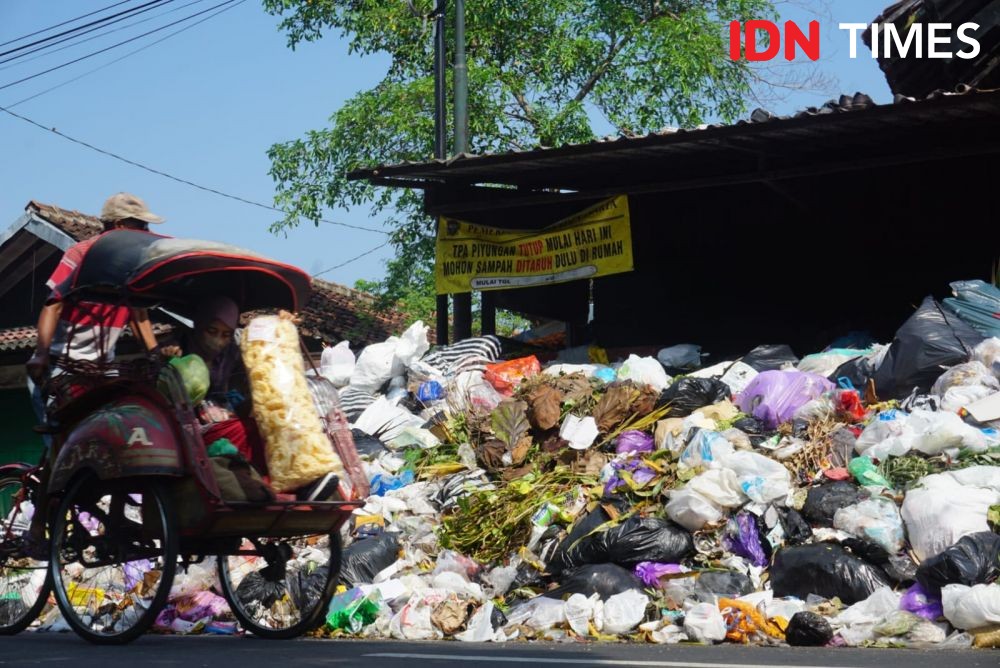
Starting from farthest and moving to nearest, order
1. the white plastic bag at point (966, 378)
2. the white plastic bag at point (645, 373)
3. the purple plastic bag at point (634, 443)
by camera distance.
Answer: the white plastic bag at point (645, 373)
the purple plastic bag at point (634, 443)
the white plastic bag at point (966, 378)

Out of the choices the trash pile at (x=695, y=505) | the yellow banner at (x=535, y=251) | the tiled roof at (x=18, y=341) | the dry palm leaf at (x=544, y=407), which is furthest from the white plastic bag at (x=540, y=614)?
the tiled roof at (x=18, y=341)

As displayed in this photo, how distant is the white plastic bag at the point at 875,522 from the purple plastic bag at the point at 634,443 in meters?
2.24

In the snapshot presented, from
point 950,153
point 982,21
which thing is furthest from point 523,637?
point 982,21

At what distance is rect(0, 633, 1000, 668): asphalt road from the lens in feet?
17.4

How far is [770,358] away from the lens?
11922 millimetres

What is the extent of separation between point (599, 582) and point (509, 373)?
4.48 metres

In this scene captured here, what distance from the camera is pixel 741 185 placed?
14.0 metres

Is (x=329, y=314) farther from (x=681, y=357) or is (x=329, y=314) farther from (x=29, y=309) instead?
(x=681, y=357)

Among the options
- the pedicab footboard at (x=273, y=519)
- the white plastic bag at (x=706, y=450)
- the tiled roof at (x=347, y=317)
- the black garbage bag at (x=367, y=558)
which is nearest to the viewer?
the pedicab footboard at (x=273, y=519)

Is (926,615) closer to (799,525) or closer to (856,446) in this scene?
(799,525)

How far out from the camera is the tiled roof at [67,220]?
2055 centimetres

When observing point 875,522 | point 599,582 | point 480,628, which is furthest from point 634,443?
point 480,628

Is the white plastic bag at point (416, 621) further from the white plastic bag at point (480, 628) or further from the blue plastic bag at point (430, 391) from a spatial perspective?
the blue plastic bag at point (430, 391)

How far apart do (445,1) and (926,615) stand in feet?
46.5
